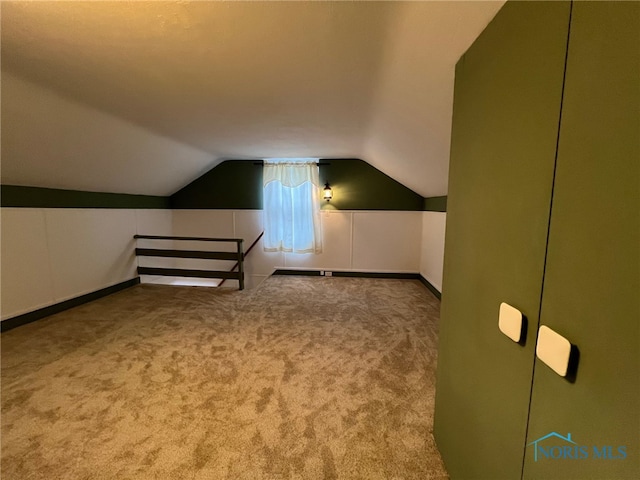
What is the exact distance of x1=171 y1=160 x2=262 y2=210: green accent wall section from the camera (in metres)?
4.65

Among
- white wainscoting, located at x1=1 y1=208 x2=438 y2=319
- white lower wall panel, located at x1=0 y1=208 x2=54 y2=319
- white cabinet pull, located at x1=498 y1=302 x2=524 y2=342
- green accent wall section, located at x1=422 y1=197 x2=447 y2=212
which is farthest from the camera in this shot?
green accent wall section, located at x1=422 y1=197 x2=447 y2=212

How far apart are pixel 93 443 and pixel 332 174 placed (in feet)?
13.4

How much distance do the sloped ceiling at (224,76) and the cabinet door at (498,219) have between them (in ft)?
0.92

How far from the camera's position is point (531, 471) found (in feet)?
2.23

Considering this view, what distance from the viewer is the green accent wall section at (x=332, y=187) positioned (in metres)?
4.43

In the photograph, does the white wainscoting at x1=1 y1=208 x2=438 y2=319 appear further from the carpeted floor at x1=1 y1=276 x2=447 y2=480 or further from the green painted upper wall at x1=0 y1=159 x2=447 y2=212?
the carpeted floor at x1=1 y1=276 x2=447 y2=480

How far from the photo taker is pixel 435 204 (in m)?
3.75

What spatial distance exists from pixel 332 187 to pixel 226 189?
1.96 metres

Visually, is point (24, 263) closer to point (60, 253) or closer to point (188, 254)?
point (60, 253)

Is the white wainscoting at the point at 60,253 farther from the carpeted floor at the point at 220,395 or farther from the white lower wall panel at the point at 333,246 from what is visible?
the white lower wall panel at the point at 333,246

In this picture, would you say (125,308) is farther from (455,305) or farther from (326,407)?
(455,305)

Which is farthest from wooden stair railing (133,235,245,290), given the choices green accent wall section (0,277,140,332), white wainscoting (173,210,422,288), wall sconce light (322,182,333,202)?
wall sconce light (322,182,333,202)

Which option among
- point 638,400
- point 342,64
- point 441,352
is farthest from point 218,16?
point 441,352

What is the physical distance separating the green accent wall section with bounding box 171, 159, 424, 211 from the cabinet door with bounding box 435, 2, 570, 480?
11.0ft
